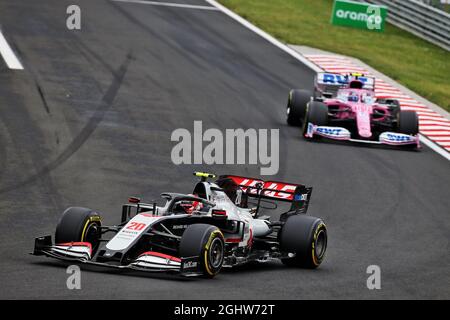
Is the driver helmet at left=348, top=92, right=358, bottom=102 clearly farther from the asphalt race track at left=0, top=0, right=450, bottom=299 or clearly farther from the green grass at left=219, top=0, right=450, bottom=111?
the green grass at left=219, top=0, right=450, bottom=111

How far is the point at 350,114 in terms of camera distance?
27062 mm

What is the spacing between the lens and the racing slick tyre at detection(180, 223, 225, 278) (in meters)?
13.4

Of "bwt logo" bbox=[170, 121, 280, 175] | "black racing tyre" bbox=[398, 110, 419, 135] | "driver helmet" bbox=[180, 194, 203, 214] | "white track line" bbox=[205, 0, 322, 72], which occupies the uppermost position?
"white track line" bbox=[205, 0, 322, 72]

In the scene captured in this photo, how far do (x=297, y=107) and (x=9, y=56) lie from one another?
8238 millimetres

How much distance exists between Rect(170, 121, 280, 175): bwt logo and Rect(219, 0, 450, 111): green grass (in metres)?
9.57

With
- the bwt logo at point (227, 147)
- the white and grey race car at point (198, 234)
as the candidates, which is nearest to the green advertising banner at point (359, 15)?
the bwt logo at point (227, 147)

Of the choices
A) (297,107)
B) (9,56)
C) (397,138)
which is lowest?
(397,138)

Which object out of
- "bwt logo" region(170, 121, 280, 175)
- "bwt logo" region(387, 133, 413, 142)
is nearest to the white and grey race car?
"bwt logo" region(170, 121, 280, 175)

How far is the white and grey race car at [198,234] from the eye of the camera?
13.5m

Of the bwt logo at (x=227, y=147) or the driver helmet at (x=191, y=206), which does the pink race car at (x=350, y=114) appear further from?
the driver helmet at (x=191, y=206)

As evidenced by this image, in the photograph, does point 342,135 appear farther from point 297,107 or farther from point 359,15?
point 359,15

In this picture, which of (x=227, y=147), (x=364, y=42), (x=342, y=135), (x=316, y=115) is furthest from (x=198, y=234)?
(x=364, y=42)

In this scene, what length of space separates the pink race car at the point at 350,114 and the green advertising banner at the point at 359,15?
14439 millimetres

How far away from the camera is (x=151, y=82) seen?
99.1 feet
